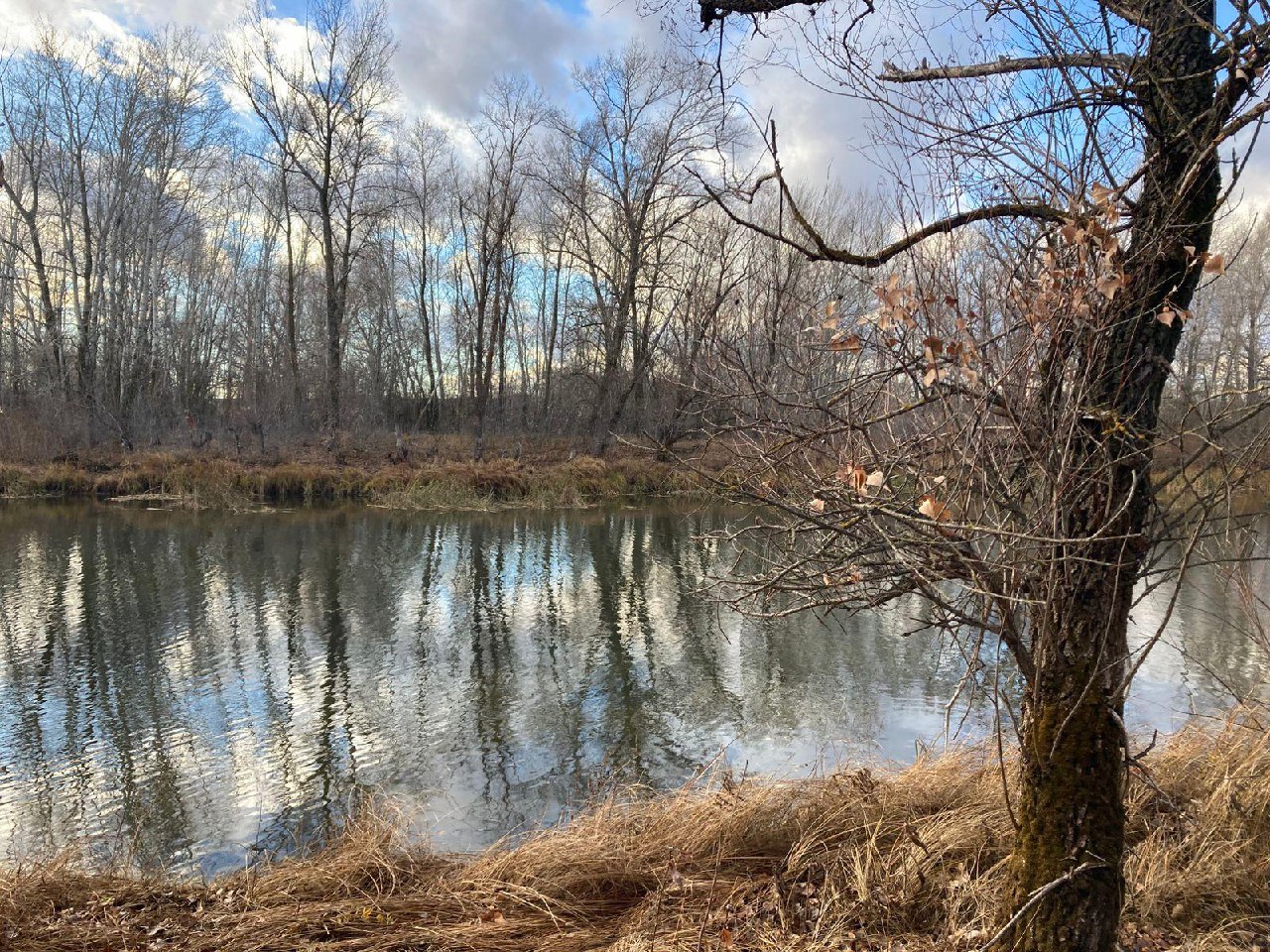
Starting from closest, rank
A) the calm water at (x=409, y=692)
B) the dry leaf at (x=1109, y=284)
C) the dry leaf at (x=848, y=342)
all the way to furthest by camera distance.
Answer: the dry leaf at (x=1109, y=284) < the dry leaf at (x=848, y=342) < the calm water at (x=409, y=692)

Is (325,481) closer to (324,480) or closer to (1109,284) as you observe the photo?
(324,480)

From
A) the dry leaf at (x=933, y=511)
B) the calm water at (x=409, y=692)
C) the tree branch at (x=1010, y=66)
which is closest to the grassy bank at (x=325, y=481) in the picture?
the calm water at (x=409, y=692)

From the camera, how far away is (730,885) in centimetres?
366

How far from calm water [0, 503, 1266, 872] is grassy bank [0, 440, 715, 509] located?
807cm

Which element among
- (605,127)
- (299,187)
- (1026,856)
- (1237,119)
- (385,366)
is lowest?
(1026,856)

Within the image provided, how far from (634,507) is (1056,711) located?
802 inches

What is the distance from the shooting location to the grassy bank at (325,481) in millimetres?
21828

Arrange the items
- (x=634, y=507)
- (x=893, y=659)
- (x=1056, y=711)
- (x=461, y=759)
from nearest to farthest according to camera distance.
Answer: (x=1056, y=711) < (x=461, y=759) < (x=893, y=659) < (x=634, y=507)

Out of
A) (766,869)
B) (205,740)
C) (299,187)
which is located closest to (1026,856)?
(766,869)

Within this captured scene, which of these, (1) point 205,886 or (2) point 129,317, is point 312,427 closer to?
(2) point 129,317

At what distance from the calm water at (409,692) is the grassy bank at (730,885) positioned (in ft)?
4.01

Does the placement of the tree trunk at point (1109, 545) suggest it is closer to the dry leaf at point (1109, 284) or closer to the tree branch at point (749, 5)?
the dry leaf at point (1109, 284)

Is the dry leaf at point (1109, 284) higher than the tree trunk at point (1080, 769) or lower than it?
higher

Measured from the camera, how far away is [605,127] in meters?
30.3
